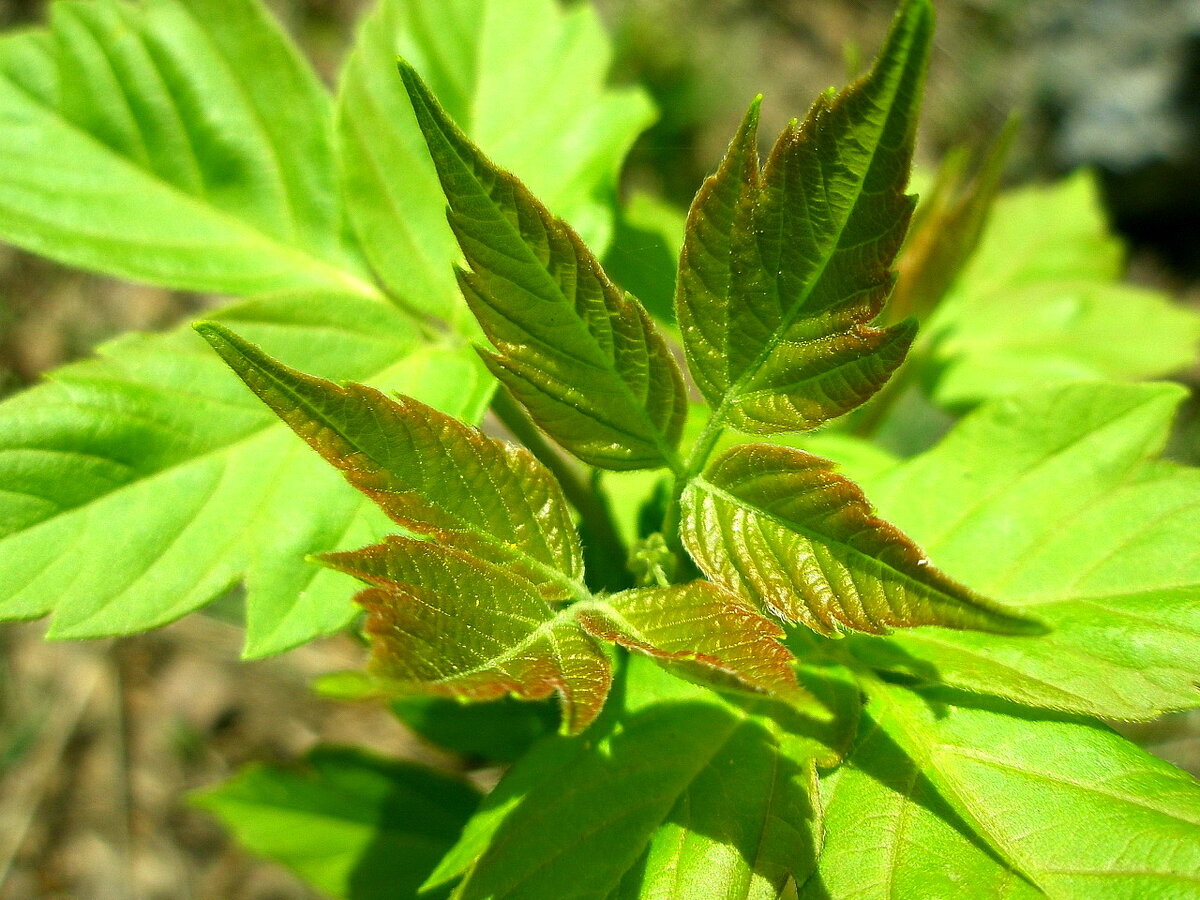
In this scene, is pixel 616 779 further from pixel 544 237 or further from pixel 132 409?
pixel 132 409

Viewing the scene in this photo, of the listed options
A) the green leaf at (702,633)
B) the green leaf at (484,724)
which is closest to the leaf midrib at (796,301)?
the green leaf at (702,633)

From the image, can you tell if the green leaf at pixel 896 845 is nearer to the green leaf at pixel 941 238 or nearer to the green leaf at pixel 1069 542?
the green leaf at pixel 1069 542

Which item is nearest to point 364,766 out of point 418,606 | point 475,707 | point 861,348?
point 475,707

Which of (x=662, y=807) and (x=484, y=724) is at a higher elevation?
(x=662, y=807)

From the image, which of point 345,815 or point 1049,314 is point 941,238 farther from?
point 345,815

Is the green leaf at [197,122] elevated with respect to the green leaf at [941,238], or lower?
elevated

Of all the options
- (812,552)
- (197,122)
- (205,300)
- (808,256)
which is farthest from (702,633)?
(205,300)
